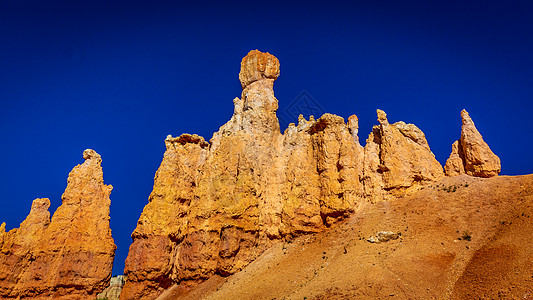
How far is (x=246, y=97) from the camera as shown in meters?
36.5

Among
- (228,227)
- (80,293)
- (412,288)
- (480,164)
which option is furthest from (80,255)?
(480,164)

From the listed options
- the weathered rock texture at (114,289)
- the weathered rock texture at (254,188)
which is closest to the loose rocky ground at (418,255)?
the weathered rock texture at (254,188)

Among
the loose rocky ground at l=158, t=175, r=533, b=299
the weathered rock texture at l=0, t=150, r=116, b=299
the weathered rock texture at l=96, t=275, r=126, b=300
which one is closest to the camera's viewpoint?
the loose rocky ground at l=158, t=175, r=533, b=299

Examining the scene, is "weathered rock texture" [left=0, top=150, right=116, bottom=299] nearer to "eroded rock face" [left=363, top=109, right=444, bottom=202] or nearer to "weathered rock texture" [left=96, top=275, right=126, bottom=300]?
"weathered rock texture" [left=96, top=275, right=126, bottom=300]

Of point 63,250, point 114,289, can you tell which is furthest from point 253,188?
point 63,250

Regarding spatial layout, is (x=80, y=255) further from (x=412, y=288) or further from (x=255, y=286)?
(x=412, y=288)

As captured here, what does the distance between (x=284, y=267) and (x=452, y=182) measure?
1503cm

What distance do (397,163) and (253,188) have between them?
12.7 metres

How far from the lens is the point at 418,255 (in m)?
Answer: 20.9

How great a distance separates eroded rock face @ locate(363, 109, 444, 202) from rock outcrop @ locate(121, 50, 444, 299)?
0.28ft

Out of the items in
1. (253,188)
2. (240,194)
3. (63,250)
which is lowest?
(63,250)

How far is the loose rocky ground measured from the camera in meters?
17.8

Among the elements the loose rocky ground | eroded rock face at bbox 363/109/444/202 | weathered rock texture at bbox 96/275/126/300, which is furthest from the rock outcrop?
weathered rock texture at bbox 96/275/126/300

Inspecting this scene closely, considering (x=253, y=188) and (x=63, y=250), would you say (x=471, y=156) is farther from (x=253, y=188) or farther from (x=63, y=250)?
(x=63, y=250)
